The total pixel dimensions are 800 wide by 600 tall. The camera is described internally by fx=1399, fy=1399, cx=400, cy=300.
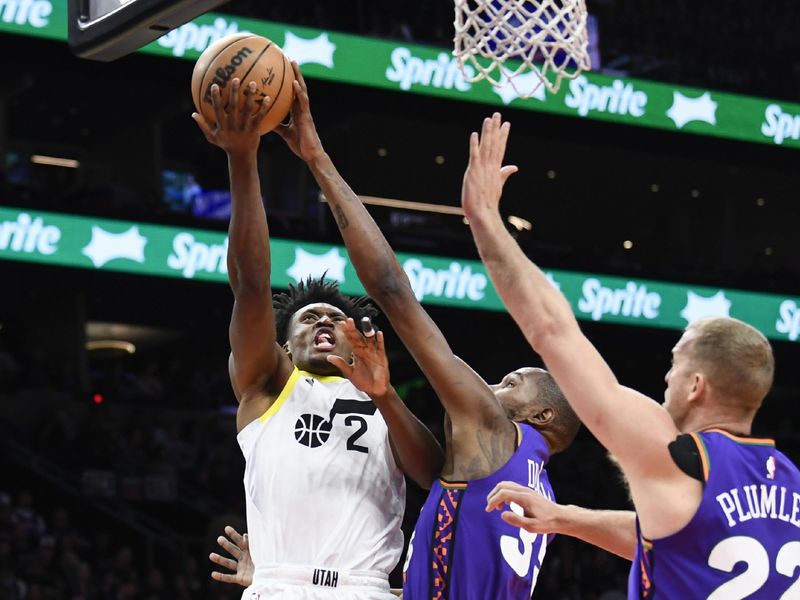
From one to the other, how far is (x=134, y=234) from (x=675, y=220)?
13.1 metres

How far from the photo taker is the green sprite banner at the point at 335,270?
538 inches

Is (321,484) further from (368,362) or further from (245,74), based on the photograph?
(245,74)

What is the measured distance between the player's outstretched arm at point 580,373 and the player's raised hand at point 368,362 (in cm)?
78

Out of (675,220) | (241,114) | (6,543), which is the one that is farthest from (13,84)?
(241,114)

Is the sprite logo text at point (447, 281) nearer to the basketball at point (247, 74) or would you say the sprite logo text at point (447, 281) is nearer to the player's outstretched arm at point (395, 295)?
the player's outstretched arm at point (395, 295)

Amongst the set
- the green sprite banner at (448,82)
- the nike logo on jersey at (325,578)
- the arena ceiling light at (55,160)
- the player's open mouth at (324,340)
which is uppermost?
the arena ceiling light at (55,160)

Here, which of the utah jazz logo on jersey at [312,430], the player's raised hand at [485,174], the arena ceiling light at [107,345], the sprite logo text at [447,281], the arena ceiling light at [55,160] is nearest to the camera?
the player's raised hand at [485,174]

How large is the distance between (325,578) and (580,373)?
60.2 inches

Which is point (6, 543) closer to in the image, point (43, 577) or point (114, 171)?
point (43, 577)

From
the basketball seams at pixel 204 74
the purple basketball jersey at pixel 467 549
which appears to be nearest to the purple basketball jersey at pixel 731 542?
the purple basketball jersey at pixel 467 549

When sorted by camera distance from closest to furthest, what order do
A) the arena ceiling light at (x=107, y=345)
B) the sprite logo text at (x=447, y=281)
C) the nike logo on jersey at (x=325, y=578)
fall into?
the nike logo on jersey at (x=325, y=578), the sprite logo text at (x=447, y=281), the arena ceiling light at (x=107, y=345)

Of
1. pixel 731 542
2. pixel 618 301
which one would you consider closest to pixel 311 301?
pixel 731 542

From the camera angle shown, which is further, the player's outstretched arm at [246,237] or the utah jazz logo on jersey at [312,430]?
the utah jazz logo on jersey at [312,430]

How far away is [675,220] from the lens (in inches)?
972
